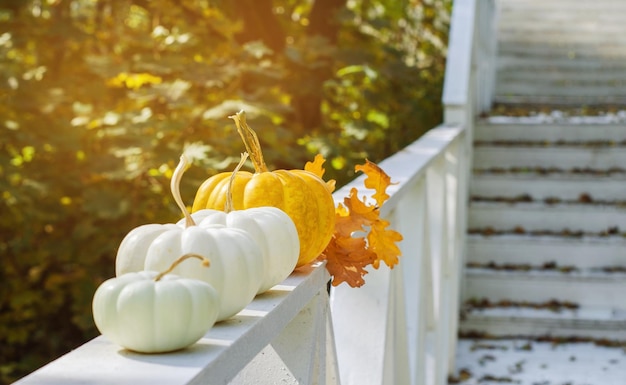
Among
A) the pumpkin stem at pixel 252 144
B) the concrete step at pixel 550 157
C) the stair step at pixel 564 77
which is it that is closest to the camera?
the pumpkin stem at pixel 252 144

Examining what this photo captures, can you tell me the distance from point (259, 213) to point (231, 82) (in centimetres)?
413

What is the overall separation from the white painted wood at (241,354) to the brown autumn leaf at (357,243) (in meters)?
0.06

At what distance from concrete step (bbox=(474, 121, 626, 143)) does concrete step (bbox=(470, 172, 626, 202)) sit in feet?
1.60

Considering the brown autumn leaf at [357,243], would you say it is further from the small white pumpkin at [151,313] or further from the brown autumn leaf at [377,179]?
the small white pumpkin at [151,313]

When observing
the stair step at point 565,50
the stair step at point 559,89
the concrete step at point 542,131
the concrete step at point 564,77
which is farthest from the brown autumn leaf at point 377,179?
the stair step at point 565,50

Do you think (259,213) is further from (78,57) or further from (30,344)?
(30,344)

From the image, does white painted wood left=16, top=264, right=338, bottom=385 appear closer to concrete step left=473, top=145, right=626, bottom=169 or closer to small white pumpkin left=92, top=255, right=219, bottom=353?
small white pumpkin left=92, top=255, right=219, bottom=353

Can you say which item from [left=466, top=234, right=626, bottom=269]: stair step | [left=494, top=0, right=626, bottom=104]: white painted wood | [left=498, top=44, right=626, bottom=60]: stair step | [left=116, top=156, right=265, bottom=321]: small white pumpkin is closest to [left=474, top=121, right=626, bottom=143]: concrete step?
[left=466, top=234, right=626, bottom=269]: stair step

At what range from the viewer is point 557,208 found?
5227 mm

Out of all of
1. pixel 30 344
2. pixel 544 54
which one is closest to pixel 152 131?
pixel 30 344

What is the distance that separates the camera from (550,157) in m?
5.76

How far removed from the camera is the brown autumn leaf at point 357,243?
4.93 feet

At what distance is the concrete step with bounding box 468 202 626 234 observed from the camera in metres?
5.14

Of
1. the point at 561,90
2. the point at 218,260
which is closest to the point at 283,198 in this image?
the point at 218,260
